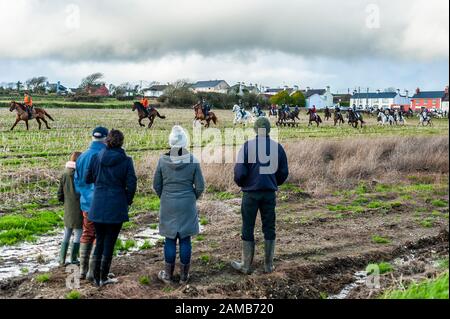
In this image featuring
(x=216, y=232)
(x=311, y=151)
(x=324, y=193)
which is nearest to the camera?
(x=216, y=232)

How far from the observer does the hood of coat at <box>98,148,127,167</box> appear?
560 centimetres

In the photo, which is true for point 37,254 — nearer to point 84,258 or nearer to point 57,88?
point 84,258

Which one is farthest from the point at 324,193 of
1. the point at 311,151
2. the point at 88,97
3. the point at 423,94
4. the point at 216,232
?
the point at 423,94

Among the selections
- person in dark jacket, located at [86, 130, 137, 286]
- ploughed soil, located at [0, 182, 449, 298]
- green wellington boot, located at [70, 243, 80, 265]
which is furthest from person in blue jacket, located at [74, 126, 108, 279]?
green wellington boot, located at [70, 243, 80, 265]

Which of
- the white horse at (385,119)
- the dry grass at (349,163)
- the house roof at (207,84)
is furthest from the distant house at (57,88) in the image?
the house roof at (207,84)

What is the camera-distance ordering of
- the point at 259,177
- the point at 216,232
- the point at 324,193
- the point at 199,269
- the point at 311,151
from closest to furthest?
the point at 259,177 → the point at 199,269 → the point at 216,232 → the point at 324,193 → the point at 311,151

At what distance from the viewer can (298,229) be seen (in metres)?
8.68

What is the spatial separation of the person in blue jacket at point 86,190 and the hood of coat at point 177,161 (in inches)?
28.8

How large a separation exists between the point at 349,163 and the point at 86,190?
9.70 m

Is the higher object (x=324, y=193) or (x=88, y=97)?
(x=88, y=97)

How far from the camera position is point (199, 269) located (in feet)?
21.3

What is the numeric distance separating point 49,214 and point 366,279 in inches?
218

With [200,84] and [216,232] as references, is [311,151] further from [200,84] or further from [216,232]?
[200,84]

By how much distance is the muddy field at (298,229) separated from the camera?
19.5 ft
